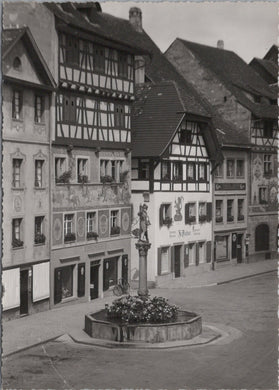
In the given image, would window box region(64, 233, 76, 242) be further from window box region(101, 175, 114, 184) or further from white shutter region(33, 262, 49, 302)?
window box region(101, 175, 114, 184)

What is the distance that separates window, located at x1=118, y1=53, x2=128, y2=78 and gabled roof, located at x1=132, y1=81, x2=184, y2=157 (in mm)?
3296

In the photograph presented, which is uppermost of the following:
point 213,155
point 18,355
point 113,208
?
point 213,155

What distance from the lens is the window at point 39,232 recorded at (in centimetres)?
2786

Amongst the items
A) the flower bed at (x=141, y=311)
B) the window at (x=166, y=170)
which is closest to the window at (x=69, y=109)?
the window at (x=166, y=170)

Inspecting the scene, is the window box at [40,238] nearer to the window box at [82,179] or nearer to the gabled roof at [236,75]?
the window box at [82,179]

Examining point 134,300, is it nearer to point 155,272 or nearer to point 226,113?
point 155,272

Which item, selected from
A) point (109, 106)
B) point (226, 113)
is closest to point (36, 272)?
point (109, 106)

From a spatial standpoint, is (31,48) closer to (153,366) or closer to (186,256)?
(153,366)

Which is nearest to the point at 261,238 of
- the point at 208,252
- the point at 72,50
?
the point at 208,252

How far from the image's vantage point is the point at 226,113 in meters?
44.3

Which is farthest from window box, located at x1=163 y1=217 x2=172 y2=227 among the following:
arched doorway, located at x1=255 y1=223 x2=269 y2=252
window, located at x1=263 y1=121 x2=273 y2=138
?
window, located at x1=263 y1=121 x2=273 y2=138

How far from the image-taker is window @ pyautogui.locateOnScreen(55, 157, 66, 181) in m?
29.5

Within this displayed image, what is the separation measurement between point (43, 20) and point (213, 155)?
15996 millimetres

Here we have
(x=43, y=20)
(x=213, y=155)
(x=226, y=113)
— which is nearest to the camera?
(x=43, y=20)
